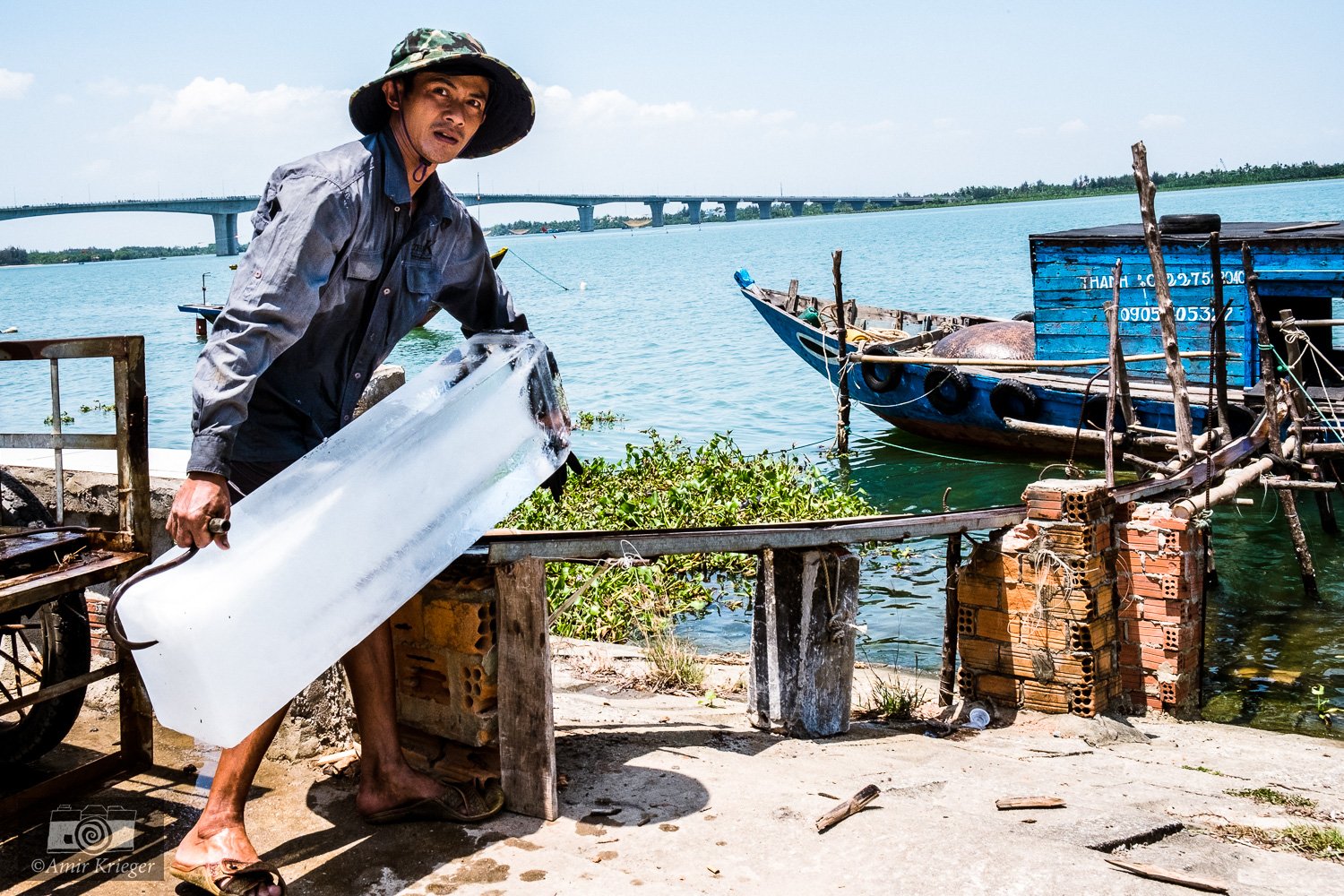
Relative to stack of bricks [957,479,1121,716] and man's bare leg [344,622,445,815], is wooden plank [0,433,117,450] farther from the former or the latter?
stack of bricks [957,479,1121,716]

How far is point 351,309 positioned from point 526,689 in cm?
126

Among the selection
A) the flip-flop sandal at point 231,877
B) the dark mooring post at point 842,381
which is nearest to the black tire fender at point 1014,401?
the dark mooring post at point 842,381

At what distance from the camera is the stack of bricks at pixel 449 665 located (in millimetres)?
3594

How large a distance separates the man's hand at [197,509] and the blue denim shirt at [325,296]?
36mm

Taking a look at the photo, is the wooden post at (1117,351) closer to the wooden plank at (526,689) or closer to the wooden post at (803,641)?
the wooden post at (803,641)

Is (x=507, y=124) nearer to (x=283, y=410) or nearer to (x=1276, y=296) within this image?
(x=283, y=410)

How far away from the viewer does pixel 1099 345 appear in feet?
49.2

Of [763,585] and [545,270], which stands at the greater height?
[545,270]

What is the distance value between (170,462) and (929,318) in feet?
60.5

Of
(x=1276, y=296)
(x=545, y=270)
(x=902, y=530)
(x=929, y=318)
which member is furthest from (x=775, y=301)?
(x=545, y=270)

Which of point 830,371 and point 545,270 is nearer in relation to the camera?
point 830,371

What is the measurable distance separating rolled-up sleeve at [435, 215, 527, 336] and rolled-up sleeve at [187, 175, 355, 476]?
0.51 metres

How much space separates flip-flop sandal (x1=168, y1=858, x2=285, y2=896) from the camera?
295 centimetres

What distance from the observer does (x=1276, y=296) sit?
12.9m
